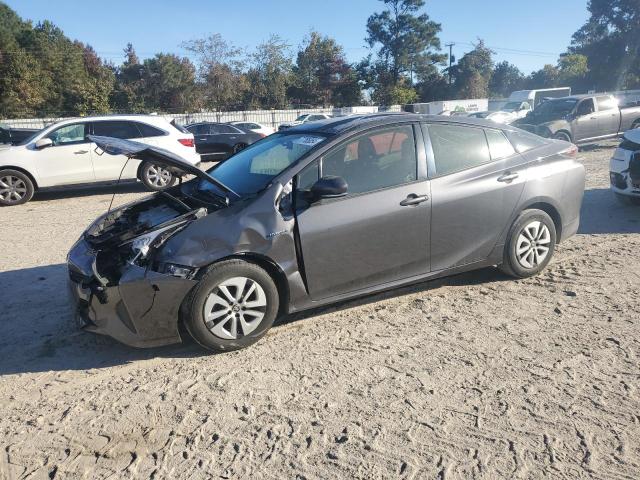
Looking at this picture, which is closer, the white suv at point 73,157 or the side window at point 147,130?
the white suv at point 73,157

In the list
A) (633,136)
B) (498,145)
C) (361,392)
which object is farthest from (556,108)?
(361,392)

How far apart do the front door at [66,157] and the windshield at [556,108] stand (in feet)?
42.5

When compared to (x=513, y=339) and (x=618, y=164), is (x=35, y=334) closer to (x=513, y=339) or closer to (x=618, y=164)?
(x=513, y=339)

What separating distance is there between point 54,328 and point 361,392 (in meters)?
2.73

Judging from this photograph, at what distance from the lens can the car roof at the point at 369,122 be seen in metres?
4.48

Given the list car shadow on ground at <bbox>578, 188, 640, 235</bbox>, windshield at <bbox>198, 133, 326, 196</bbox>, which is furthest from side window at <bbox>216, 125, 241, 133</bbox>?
windshield at <bbox>198, 133, 326, 196</bbox>

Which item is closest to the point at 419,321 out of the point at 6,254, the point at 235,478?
the point at 235,478

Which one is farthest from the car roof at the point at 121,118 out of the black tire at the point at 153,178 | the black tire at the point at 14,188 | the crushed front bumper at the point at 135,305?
the crushed front bumper at the point at 135,305

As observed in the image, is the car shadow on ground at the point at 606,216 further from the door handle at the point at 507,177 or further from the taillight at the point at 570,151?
the door handle at the point at 507,177

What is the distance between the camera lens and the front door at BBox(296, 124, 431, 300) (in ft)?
13.4

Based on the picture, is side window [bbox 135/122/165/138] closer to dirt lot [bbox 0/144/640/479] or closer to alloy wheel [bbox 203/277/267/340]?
dirt lot [bbox 0/144/640/479]

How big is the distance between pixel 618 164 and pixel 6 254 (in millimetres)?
8625

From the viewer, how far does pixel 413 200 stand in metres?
4.39

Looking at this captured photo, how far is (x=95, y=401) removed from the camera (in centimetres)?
337
